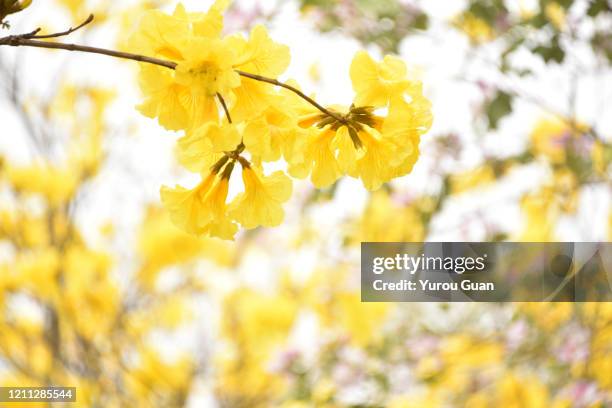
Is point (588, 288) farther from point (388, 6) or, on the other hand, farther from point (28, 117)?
point (28, 117)

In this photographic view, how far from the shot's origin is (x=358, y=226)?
1.77 metres

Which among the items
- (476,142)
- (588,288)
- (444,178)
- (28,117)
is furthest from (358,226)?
(28,117)

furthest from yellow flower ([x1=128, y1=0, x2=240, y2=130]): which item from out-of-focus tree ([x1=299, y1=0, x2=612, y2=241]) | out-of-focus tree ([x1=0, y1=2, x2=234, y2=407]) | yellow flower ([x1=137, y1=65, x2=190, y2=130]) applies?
out-of-focus tree ([x1=0, y1=2, x2=234, y2=407])

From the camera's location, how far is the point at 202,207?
0.44 meters

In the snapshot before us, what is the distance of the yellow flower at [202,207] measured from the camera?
1.42ft

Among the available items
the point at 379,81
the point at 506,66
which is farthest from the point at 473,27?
the point at 379,81

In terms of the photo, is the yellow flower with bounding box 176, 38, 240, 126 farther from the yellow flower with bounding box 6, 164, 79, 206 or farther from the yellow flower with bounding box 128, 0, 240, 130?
the yellow flower with bounding box 6, 164, 79, 206

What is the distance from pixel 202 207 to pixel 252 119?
86 mm

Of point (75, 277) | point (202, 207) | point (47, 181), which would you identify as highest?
point (47, 181)

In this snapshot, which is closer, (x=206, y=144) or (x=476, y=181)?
(x=206, y=144)

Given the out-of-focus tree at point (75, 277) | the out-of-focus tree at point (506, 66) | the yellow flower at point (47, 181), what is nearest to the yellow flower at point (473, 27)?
the out-of-focus tree at point (506, 66)

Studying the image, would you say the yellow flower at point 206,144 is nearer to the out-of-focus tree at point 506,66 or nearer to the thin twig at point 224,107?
the thin twig at point 224,107

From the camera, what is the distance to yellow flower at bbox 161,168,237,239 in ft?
1.42

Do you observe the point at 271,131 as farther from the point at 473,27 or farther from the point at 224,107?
the point at 473,27
